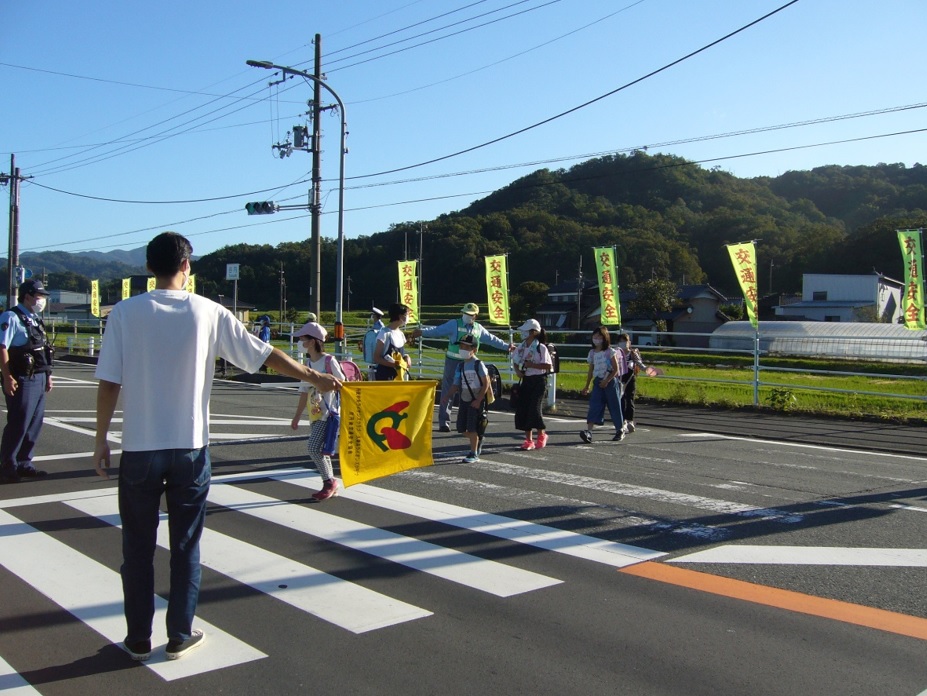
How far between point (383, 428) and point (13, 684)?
10.9 ft

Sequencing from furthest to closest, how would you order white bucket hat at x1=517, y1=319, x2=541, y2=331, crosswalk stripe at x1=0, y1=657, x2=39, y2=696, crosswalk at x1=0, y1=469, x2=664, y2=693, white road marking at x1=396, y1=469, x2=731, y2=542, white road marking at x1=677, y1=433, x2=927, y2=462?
1. white road marking at x1=677, y1=433, x2=927, y2=462
2. white bucket hat at x1=517, y1=319, x2=541, y2=331
3. white road marking at x1=396, y1=469, x2=731, y2=542
4. crosswalk at x1=0, y1=469, x2=664, y2=693
5. crosswalk stripe at x1=0, y1=657, x2=39, y2=696

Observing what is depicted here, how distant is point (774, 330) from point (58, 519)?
199 feet

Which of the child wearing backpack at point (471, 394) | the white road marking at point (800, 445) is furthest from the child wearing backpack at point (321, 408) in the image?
the white road marking at point (800, 445)

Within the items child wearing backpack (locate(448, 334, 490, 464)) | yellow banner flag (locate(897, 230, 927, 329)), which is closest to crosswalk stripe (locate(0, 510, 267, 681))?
child wearing backpack (locate(448, 334, 490, 464))

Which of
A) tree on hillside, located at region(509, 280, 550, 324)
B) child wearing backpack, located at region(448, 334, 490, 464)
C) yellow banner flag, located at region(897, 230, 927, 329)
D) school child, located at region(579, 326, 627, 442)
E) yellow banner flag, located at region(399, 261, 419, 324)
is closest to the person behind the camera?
child wearing backpack, located at region(448, 334, 490, 464)

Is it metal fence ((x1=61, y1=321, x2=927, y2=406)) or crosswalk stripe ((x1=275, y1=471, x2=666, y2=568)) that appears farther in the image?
metal fence ((x1=61, y1=321, x2=927, y2=406))

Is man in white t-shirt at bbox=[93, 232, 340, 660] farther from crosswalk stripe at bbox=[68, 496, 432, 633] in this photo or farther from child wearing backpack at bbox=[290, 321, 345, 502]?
child wearing backpack at bbox=[290, 321, 345, 502]

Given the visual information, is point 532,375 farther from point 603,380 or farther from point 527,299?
point 527,299

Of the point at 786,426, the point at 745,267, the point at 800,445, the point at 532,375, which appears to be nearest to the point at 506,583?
the point at 532,375

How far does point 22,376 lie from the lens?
815cm

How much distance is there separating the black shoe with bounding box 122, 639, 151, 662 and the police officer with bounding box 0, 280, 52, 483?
16.8 ft

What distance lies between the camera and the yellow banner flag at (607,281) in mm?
23188

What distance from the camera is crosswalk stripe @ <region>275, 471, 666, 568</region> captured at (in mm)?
5719

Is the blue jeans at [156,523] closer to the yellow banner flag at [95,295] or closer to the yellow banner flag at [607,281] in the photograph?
the yellow banner flag at [607,281]
